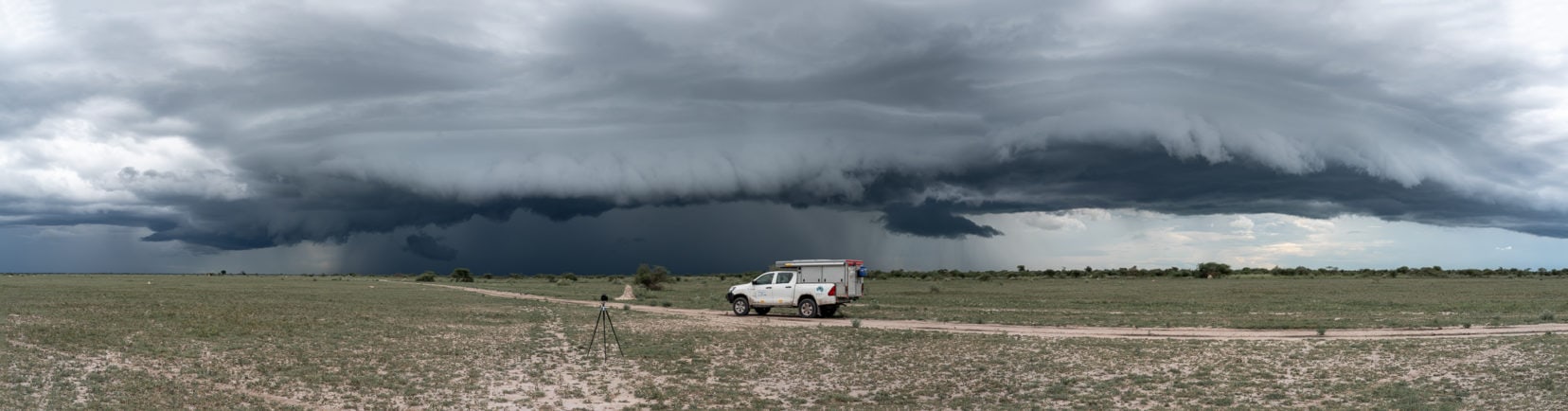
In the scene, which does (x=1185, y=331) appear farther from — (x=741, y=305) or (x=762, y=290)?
(x=741, y=305)

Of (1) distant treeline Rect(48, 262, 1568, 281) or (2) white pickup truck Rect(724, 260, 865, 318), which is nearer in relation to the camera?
(2) white pickup truck Rect(724, 260, 865, 318)

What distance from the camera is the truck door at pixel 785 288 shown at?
4122cm

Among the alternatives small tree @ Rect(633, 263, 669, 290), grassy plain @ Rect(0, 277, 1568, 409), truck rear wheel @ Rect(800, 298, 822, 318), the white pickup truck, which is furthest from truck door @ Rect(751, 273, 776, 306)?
small tree @ Rect(633, 263, 669, 290)

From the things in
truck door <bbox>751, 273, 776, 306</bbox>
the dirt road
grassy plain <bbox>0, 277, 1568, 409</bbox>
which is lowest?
grassy plain <bbox>0, 277, 1568, 409</bbox>

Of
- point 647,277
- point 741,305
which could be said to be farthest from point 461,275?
point 741,305

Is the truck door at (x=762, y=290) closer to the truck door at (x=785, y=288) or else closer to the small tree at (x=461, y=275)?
the truck door at (x=785, y=288)

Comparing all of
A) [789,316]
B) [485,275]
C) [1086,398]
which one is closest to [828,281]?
[789,316]

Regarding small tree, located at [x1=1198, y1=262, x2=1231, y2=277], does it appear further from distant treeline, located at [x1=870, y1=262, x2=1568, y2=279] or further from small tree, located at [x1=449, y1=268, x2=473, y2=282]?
small tree, located at [x1=449, y1=268, x2=473, y2=282]

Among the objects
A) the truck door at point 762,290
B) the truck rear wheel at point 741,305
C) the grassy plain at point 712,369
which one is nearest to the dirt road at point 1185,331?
the grassy plain at point 712,369

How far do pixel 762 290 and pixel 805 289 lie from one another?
2335 millimetres

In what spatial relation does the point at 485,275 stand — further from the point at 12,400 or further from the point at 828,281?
the point at 12,400

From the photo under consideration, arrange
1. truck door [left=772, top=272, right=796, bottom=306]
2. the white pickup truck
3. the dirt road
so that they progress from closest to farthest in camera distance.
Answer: the dirt road
the white pickup truck
truck door [left=772, top=272, right=796, bottom=306]

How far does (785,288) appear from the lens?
4138cm

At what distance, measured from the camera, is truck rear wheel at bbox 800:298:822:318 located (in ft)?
133
